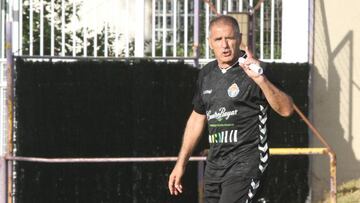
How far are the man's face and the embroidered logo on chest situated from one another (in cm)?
16

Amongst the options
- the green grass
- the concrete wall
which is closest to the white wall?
the concrete wall

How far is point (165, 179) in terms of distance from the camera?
923 centimetres

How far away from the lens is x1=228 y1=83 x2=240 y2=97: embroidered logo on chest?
5453 millimetres

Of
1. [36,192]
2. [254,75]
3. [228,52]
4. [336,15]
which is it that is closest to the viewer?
[254,75]

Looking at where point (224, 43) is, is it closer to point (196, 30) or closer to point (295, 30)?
point (196, 30)

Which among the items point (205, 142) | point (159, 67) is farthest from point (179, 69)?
point (205, 142)

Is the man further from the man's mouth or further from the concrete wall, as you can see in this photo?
the concrete wall

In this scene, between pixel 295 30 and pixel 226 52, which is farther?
pixel 295 30

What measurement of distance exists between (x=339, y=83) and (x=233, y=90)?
466cm

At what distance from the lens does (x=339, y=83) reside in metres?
9.88

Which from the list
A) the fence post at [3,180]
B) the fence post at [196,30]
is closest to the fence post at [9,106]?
the fence post at [3,180]

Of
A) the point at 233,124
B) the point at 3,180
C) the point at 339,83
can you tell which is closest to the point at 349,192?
the point at 339,83

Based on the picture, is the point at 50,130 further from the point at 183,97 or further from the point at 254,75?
the point at 254,75

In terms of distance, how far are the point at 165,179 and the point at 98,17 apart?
1.93 m
